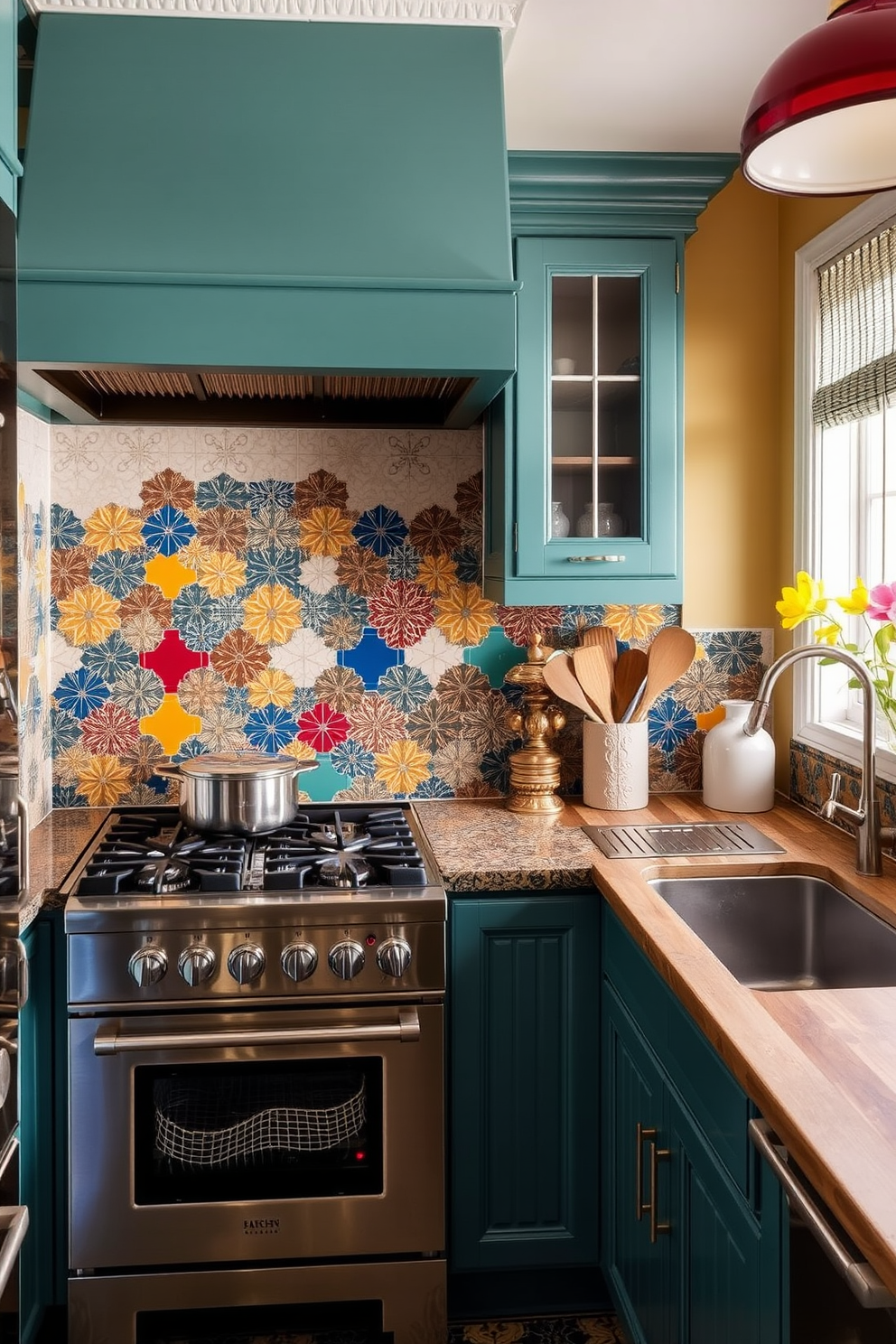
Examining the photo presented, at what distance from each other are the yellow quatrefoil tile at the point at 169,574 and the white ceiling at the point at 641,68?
123cm

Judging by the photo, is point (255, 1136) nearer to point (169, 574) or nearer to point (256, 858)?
point (256, 858)

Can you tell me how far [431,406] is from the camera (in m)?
2.71

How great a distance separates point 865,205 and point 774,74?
132 cm

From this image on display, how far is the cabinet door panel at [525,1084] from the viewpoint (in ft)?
7.49

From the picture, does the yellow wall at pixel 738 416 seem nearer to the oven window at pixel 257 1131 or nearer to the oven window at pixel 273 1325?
the oven window at pixel 257 1131

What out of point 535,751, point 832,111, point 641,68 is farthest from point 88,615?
point 832,111

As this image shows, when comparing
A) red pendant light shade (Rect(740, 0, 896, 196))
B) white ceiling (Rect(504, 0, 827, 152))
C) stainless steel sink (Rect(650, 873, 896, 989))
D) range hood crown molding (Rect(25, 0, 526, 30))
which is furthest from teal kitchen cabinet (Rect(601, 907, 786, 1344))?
range hood crown molding (Rect(25, 0, 526, 30))

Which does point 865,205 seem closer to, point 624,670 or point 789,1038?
point 624,670

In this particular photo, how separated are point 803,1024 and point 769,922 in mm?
747

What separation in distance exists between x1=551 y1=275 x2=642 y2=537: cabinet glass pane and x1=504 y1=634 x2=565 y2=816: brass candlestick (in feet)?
1.15

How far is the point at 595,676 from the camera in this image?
2.75 m

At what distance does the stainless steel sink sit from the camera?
215cm

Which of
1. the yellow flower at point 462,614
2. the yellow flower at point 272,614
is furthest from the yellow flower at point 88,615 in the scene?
the yellow flower at point 462,614

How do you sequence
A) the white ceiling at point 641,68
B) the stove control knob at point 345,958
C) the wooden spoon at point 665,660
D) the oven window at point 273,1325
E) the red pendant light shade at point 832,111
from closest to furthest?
the red pendant light shade at point 832,111
the white ceiling at point 641,68
the stove control knob at point 345,958
the oven window at point 273,1325
the wooden spoon at point 665,660
